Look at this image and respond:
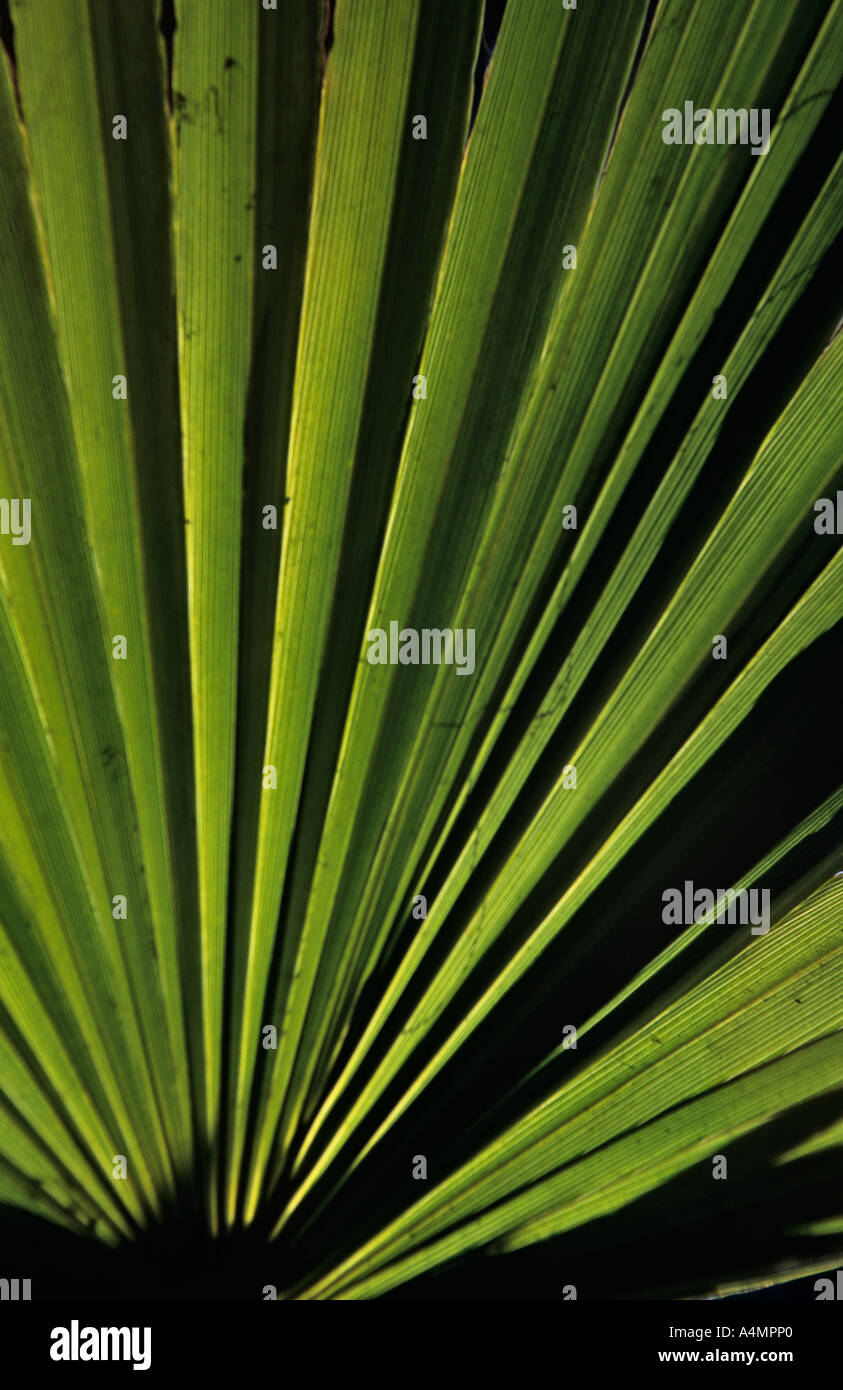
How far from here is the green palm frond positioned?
78 centimetres

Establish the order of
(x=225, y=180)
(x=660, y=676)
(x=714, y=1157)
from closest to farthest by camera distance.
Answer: (x=225, y=180)
(x=660, y=676)
(x=714, y=1157)

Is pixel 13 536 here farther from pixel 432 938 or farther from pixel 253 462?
pixel 432 938

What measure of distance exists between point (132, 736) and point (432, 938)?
47cm

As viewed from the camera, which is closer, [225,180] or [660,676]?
[225,180]

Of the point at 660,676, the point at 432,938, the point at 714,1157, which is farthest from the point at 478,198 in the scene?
the point at 714,1157

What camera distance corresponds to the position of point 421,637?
0.94 metres

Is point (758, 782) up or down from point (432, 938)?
up

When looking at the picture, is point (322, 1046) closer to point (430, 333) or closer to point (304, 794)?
point (304, 794)

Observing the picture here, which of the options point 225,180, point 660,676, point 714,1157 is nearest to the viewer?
point 225,180

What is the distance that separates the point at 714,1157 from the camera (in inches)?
41.7

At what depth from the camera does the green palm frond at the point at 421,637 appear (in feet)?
2.57

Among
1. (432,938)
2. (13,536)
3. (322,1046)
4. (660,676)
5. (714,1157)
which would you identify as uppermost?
(13,536)

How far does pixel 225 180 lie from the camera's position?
2.64 ft

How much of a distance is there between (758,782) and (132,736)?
0.79 metres
